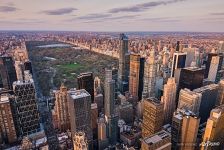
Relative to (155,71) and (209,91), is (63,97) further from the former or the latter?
(209,91)

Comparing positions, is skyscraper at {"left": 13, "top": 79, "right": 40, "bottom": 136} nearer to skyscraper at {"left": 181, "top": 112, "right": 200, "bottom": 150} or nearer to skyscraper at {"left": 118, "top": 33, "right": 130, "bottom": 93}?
skyscraper at {"left": 181, "top": 112, "right": 200, "bottom": 150}

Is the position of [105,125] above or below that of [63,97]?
below

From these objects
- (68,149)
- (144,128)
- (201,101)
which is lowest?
(68,149)

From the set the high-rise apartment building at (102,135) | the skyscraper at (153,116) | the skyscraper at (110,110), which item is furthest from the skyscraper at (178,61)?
the high-rise apartment building at (102,135)

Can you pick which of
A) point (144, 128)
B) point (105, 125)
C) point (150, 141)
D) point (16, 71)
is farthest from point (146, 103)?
point (16, 71)

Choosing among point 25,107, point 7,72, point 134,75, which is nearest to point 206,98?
point 134,75

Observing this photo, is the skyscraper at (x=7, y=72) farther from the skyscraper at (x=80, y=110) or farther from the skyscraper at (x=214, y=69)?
the skyscraper at (x=214, y=69)

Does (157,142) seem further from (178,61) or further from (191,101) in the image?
(178,61)
